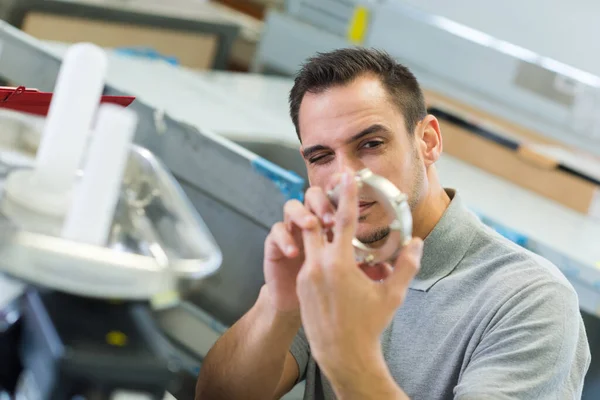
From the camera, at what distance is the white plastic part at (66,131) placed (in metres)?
0.82

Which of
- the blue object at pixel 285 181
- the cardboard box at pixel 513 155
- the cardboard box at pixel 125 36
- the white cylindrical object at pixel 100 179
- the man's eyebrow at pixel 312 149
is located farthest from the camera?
the cardboard box at pixel 125 36

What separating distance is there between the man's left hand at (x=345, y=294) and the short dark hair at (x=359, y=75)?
48 centimetres

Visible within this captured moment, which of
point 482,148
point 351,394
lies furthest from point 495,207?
point 351,394

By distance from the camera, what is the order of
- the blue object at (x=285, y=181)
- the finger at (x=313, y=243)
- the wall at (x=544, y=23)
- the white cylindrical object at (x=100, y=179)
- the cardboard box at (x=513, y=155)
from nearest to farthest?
the white cylindrical object at (x=100, y=179) < the finger at (x=313, y=243) < the blue object at (x=285, y=181) < the cardboard box at (x=513, y=155) < the wall at (x=544, y=23)

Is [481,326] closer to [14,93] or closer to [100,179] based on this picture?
[100,179]

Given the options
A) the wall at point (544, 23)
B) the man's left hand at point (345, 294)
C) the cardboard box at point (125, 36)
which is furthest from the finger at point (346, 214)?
the cardboard box at point (125, 36)

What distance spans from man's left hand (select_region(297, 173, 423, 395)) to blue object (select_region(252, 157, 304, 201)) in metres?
0.76

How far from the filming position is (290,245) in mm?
1015

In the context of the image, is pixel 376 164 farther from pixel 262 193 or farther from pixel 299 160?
pixel 299 160

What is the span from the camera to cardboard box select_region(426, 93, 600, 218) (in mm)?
2338

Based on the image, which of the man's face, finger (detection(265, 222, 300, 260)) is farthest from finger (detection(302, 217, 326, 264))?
the man's face

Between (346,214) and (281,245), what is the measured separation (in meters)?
0.20

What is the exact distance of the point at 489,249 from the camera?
4.17 ft

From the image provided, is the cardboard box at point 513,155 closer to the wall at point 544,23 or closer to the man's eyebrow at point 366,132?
the wall at point 544,23
